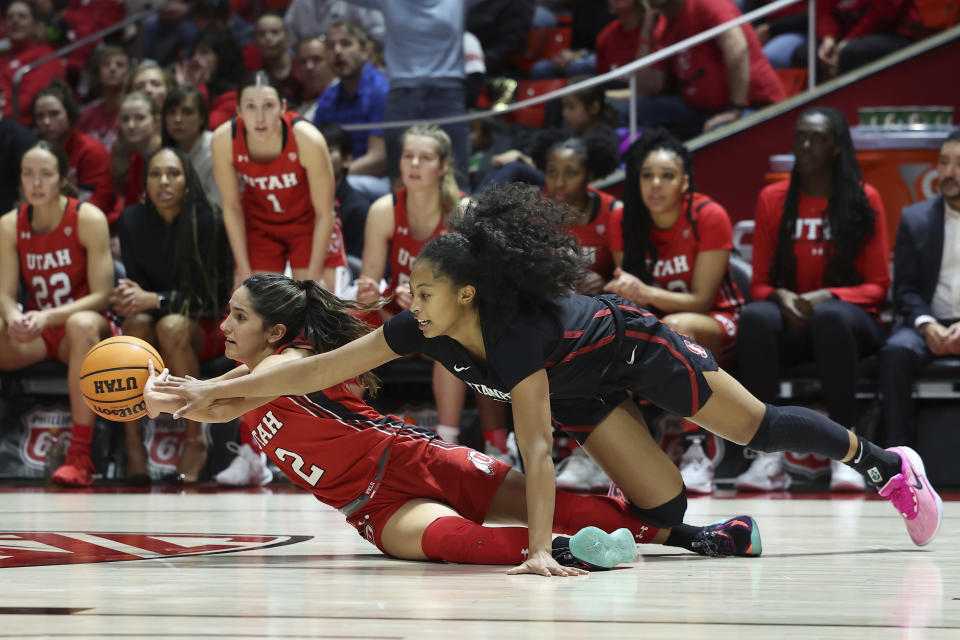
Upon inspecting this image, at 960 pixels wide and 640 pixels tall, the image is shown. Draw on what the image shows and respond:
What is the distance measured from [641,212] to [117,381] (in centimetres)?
295

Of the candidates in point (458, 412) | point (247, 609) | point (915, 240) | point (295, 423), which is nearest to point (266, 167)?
point (458, 412)

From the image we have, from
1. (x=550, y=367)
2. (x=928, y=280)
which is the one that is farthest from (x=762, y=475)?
(x=550, y=367)

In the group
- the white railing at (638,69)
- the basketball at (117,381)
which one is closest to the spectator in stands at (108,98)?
the white railing at (638,69)

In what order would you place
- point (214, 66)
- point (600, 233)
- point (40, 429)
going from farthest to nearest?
point (214, 66) < point (40, 429) < point (600, 233)

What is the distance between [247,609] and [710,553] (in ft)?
4.50

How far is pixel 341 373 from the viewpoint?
300 cm

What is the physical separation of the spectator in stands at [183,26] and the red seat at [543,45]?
2.02 m

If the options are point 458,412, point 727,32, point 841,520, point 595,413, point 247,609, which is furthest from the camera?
point 727,32

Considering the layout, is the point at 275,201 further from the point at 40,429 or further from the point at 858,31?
the point at 858,31

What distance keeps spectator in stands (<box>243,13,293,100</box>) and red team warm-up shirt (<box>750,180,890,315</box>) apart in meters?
3.80

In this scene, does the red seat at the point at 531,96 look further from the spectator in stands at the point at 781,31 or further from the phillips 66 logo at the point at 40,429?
the phillips 66 logo at the point at 40,429

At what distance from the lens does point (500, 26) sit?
27.0 feet

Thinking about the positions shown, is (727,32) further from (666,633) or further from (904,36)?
(666,633)

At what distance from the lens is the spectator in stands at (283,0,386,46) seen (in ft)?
26.3
